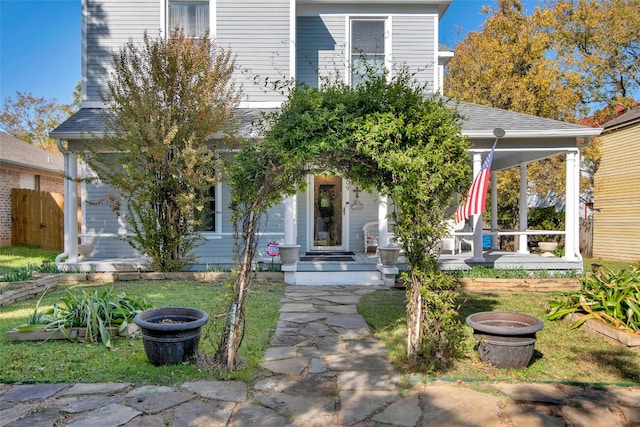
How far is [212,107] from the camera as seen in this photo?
8.48 metres

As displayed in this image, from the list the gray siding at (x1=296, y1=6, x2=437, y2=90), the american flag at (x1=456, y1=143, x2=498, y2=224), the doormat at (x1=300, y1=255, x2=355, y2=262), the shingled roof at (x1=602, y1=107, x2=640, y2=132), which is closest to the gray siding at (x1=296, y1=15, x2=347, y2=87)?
the gray siding at (x1=296, y1=6, x2=437, y2=90)

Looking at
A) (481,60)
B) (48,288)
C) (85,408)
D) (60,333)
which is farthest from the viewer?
(481,60)

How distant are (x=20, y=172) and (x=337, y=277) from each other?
1355 cm

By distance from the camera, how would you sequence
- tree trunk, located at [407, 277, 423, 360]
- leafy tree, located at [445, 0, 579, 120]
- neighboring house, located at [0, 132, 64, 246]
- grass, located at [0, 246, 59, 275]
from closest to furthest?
tree trunk, located at [407, 277, 423, 360] < grass, located at [0, 246, 59, 275] < leafy tree, located at [445, 0, 579, 120] < neighboring house, located at [0, 132, 64, 246]

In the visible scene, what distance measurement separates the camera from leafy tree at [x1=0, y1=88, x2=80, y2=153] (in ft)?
93.1

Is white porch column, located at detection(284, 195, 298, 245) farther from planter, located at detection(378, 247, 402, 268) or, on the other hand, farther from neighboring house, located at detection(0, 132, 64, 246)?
neighboring house, located at detection(0, 132, 64, 246)

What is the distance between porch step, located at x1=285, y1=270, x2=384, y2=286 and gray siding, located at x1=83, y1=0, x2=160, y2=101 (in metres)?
6.50

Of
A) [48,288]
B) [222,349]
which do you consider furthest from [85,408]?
[48,288]

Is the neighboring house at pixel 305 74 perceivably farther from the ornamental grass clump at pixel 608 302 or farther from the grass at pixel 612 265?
the ornamental grass clump at pixel 608 302

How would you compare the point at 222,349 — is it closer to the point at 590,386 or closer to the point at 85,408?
the point at 85,408

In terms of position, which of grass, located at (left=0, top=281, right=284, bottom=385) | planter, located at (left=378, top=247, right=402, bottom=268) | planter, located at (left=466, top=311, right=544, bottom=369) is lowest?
grass, located at (left=0, top=281, right=284, bottom=385)

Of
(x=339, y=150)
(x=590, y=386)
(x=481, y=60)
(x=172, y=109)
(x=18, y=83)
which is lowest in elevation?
(x=590, y=386)

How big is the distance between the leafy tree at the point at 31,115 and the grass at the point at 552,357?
2933cm

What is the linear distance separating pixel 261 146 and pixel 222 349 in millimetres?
1850
